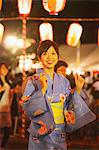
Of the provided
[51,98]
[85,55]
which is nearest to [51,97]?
[51,98]

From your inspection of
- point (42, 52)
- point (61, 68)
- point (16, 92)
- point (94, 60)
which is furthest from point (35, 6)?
point (42, 52)

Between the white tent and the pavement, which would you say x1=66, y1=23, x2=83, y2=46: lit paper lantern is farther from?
the white tent

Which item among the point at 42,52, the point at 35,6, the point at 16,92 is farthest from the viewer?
the point at 35,6

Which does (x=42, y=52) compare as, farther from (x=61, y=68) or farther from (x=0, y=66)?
(x=0, y=66)

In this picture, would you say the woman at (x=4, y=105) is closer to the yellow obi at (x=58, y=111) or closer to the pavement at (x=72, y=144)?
the pavement at (x=72, y=144)

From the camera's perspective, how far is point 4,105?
27.6ft

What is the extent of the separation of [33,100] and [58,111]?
0.32 m

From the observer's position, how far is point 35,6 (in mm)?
17281

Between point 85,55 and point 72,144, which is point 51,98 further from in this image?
point 85,55

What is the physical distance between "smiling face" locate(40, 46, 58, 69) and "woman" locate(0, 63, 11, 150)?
3.59 metres

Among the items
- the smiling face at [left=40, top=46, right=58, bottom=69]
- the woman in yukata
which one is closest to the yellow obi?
the woman in yukata

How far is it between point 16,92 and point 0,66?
4.04ft

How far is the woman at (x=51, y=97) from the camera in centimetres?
436

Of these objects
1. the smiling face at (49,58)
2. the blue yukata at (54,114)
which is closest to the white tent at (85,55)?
the smiling face at (49,58)
